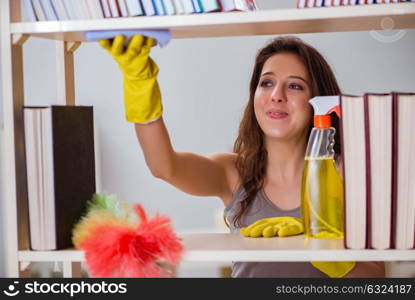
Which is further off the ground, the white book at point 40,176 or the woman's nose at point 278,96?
the woman's nose at point 278,96

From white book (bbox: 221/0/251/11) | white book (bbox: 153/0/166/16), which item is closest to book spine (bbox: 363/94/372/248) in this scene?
white book (bbox: 221/0/251/11)

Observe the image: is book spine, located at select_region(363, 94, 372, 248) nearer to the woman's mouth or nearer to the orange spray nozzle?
the orange spray nozzle

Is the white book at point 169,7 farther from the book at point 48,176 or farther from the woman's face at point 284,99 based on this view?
the woman's face at point 284,99

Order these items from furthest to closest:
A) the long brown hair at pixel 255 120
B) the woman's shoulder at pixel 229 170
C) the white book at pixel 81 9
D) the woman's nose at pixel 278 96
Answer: the woman's shoulder at pixel 229 170 → the long brown hair at pixel 255 120 → the woman's nose at pixel 278 96 → the white book at pixel 81 9

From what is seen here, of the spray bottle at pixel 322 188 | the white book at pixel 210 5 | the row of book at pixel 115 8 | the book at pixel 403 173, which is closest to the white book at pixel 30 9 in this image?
the row of book at pixel 115 8

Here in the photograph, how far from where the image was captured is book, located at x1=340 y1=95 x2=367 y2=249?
3.43 ft

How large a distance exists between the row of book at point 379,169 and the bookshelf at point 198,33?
0.11 feet

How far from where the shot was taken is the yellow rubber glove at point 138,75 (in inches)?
43.4

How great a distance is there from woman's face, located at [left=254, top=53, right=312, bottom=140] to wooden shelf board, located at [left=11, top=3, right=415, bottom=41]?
0.54 m

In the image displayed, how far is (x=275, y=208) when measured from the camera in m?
1.83

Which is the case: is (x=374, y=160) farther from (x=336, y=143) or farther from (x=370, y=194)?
(x=336, y=143)

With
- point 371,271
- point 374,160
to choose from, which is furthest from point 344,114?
point 371,271

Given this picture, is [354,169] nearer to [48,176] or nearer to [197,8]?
[197,8]

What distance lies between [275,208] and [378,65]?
2.83 metres
